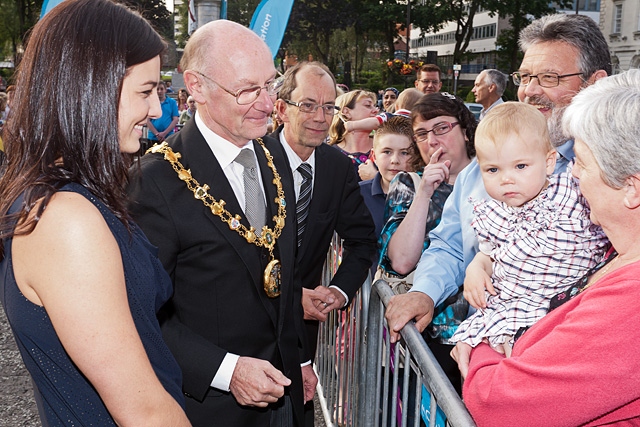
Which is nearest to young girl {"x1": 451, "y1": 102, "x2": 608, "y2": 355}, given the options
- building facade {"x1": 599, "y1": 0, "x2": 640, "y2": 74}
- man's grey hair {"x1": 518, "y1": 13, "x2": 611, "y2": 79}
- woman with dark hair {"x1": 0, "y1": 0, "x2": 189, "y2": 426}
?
man's grey hair {"x1": 518, "y1": 13, "x2": 611, "y2": 79}

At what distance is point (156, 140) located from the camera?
13.0 m

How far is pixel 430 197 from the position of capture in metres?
3.09

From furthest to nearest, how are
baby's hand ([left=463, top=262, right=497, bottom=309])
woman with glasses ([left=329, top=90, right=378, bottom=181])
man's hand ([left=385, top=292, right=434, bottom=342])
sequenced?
woman with glasses ([left=329, top=90, right=378, bottom=181]) → man's hand ([left=385, top=292, right=434, bottom=342]) → baby's hand ([left=463, top=262, right=497, bottom=309])

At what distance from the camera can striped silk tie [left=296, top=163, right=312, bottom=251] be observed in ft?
10.9

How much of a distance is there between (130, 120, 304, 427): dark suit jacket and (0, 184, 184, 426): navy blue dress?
63cm

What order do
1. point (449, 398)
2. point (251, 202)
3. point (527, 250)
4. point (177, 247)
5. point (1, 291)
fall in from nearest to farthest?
point (1, 291) < point (449, 398) < point (527, 250) < point (177, 247) < point (251, 202)

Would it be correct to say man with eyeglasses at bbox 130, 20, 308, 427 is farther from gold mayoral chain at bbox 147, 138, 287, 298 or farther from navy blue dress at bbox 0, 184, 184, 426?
navy blue dress at bbox 0, 184, 184, 426

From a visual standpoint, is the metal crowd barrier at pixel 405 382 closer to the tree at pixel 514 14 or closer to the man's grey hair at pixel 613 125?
the man's grey hair at pixel 613 125

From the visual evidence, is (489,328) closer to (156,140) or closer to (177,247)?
(177,247)

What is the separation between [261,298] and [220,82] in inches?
37.2

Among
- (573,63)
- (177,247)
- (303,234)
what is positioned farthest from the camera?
(303,234)

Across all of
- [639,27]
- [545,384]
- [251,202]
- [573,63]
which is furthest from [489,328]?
[639,27]

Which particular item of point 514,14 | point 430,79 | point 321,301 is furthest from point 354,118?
point 514,14

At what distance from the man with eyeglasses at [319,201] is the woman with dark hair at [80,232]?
1.70 metres
